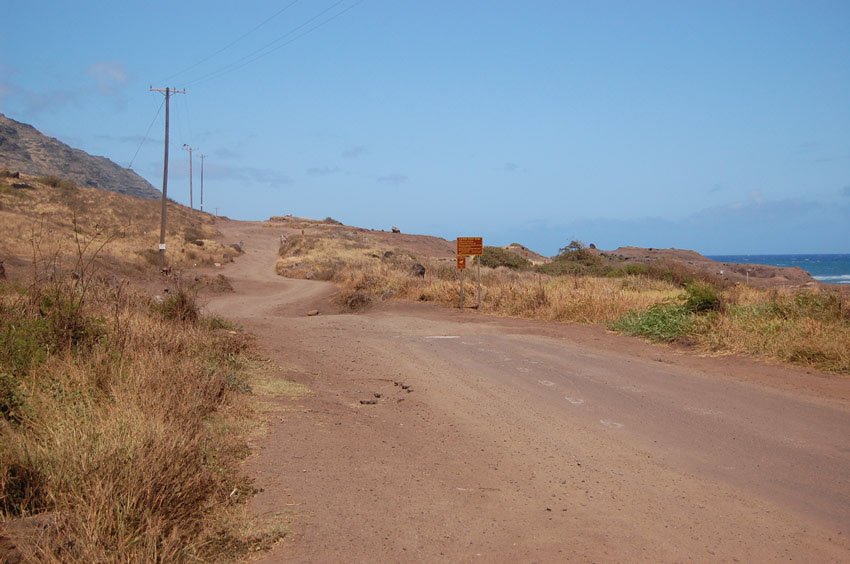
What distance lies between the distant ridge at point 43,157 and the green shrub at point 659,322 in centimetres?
10800

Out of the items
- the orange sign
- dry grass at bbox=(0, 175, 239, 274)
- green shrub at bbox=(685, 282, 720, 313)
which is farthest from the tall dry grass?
dry grass at bbox=(0, 175, 239, 274)

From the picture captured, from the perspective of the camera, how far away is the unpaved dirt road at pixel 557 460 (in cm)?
532

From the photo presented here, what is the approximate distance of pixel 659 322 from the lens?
16797 mm

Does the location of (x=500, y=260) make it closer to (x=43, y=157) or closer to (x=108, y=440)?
(x=108, y=440)

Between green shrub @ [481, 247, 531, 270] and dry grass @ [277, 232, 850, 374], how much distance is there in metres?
12.6

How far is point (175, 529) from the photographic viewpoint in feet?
15.6

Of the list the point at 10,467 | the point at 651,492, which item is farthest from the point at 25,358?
the point at 651,492

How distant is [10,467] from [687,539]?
15.4 ft

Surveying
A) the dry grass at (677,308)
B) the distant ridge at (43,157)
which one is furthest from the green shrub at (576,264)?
the distant ridge at (43,157)

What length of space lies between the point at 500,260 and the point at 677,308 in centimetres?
2927

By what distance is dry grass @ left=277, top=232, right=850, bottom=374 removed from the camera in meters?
13.1

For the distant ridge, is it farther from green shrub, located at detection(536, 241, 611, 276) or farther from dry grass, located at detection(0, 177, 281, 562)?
dry grass, located at detection(0, 177, 281, 562)

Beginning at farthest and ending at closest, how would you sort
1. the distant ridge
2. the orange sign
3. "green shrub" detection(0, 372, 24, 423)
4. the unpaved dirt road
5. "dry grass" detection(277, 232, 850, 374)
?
the distant ridge, the orange sign, "dry grass" detection(277, 232, 850, 374), "green shrub" detection(0, 372, 24, 423), the unpaved dirt road

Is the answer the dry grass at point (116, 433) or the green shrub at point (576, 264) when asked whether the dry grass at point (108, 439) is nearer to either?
the dry grass at point (116, 433)
